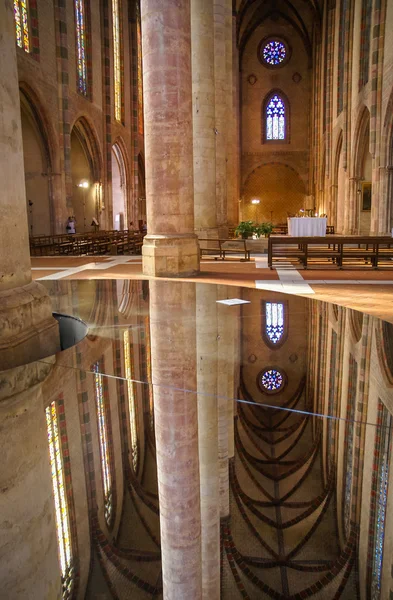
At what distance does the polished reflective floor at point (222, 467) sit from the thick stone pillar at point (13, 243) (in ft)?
1.34

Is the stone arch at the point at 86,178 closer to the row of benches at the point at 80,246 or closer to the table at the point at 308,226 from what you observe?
the row of benches at the point at 80,246

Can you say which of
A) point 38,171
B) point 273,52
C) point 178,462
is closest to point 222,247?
point 38,171

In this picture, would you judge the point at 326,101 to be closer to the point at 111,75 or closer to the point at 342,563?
the point at 111,75

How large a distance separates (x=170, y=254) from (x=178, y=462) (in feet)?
25.3

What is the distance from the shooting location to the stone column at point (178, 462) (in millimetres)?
1897

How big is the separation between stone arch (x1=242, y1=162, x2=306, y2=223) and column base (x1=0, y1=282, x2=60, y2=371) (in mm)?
37921

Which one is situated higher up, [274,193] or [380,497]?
[274,193]

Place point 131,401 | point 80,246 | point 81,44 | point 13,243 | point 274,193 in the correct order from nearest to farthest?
point 131,401 < point 13,243 < point 80,246 < point 81,44 < point 274,193

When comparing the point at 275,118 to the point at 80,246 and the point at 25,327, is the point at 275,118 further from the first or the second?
the point at 25,327

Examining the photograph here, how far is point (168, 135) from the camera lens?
9.61m

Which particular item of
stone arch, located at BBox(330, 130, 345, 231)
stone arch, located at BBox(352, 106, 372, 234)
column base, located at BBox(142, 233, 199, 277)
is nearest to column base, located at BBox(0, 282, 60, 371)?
column base, located at BBox(142, 233, 199, 277)

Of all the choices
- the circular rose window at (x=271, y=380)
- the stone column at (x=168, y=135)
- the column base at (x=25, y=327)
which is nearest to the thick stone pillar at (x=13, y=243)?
the column base at (x=25, y=327)

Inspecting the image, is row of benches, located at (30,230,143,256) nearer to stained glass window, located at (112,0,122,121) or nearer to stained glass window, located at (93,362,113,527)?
stained glass window, located at (112,0,122,121)

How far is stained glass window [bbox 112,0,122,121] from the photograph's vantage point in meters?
29.7
